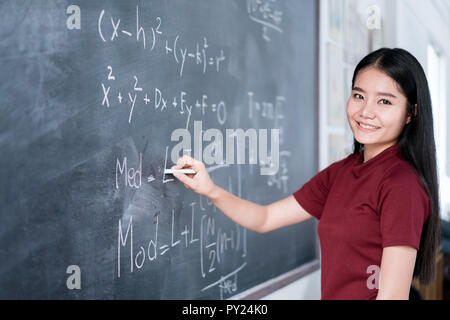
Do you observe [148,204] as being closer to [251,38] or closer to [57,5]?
[57,5]

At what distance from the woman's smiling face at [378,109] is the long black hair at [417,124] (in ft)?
0.05

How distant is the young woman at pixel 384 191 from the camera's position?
3.56 ft

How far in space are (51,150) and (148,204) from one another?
332 millimetres

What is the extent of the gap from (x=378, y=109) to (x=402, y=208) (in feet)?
0.90

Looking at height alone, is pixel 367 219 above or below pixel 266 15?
below

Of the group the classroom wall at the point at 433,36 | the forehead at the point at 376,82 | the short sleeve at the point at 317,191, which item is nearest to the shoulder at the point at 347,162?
the short sleeve at the point at 317,191

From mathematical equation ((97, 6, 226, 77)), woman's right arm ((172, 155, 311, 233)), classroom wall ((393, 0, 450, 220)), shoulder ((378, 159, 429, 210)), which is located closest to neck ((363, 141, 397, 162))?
shoulder ((378, 159, 429, 210))

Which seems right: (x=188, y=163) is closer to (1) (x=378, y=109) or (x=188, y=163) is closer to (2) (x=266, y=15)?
(1) (x=378, y=109)

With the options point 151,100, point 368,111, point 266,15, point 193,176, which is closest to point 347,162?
point 368,111

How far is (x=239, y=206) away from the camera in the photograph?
4.75ft

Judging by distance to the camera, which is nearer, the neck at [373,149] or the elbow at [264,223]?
the neck at [373,149]

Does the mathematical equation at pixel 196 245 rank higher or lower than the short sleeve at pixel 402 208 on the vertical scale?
lower

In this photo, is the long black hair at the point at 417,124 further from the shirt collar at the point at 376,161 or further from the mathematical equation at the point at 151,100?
the mathematical equation at the point at 151,100

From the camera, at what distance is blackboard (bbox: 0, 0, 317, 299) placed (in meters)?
0.97
